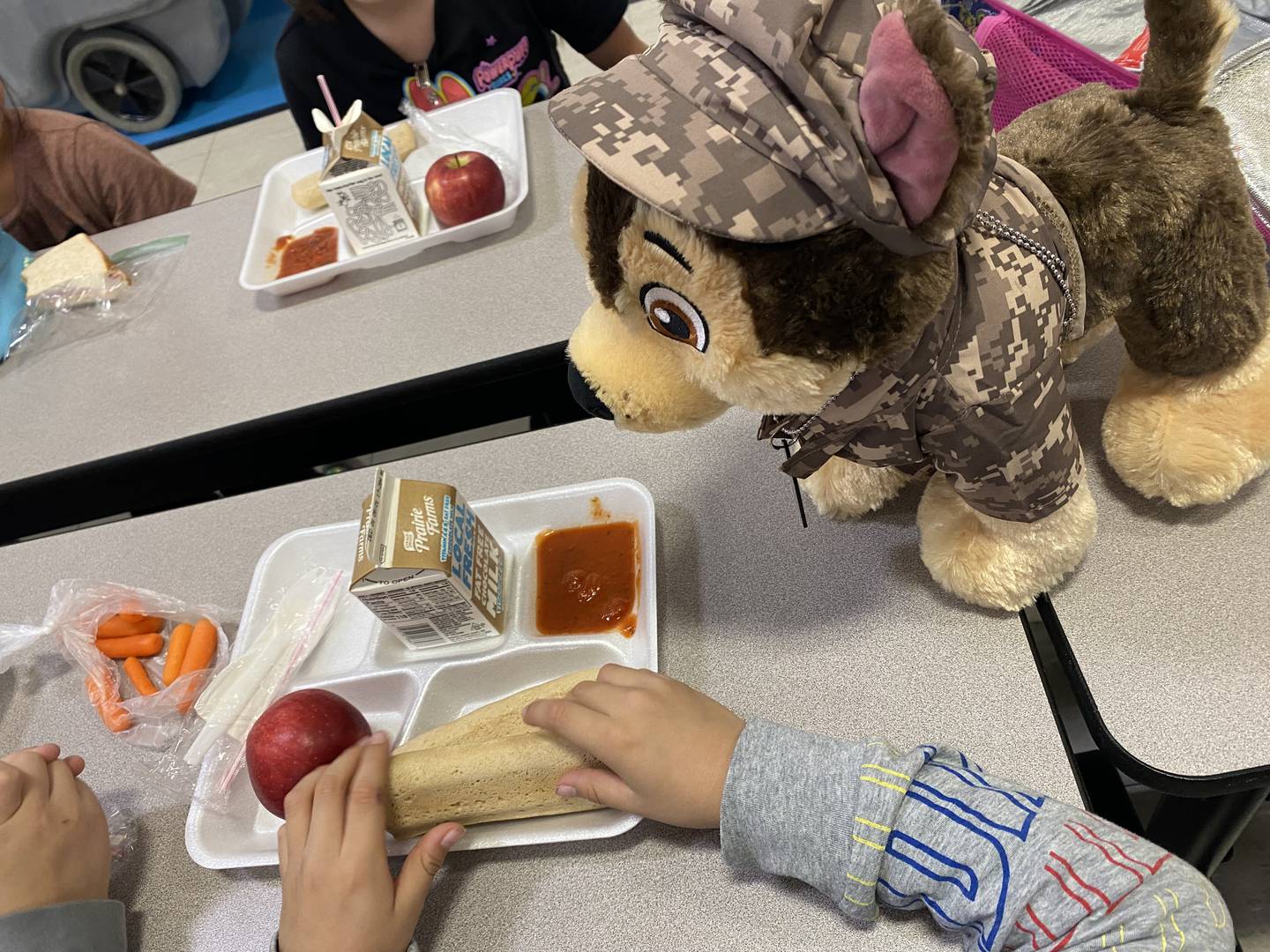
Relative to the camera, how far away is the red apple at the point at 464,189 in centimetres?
117

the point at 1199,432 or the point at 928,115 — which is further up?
the point at 928,115

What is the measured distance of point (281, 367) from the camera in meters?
1.14

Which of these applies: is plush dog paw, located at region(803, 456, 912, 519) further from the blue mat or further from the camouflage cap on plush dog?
the blue mat

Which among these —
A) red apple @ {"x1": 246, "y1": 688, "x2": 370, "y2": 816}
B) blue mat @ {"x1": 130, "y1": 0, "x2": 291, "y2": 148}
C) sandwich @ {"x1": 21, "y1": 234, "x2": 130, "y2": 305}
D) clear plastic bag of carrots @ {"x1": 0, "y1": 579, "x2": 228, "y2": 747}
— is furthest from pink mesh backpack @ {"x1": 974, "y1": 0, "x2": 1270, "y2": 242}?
blue mat @ {"x1": 130, "y1": 0, "x2": 291, "y2": 148}

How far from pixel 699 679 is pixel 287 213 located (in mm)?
1101

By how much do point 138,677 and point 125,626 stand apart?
61 mm

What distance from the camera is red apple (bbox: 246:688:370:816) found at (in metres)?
0.68

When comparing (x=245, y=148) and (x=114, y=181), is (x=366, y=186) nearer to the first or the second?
(x=114, y=181)

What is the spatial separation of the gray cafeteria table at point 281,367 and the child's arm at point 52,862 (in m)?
0.48

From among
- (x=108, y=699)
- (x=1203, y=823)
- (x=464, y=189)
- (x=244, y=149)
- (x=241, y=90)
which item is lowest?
(x=244, y=149)

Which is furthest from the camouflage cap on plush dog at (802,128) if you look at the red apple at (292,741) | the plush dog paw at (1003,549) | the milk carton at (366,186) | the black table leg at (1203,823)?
the milk carton at (366,186)

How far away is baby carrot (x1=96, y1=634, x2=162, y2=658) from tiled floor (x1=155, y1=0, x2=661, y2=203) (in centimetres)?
252

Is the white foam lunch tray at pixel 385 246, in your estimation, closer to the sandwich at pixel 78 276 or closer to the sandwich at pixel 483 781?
the sandwich at pixel 78 276

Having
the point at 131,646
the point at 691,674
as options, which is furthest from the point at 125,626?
the point at 691,674
